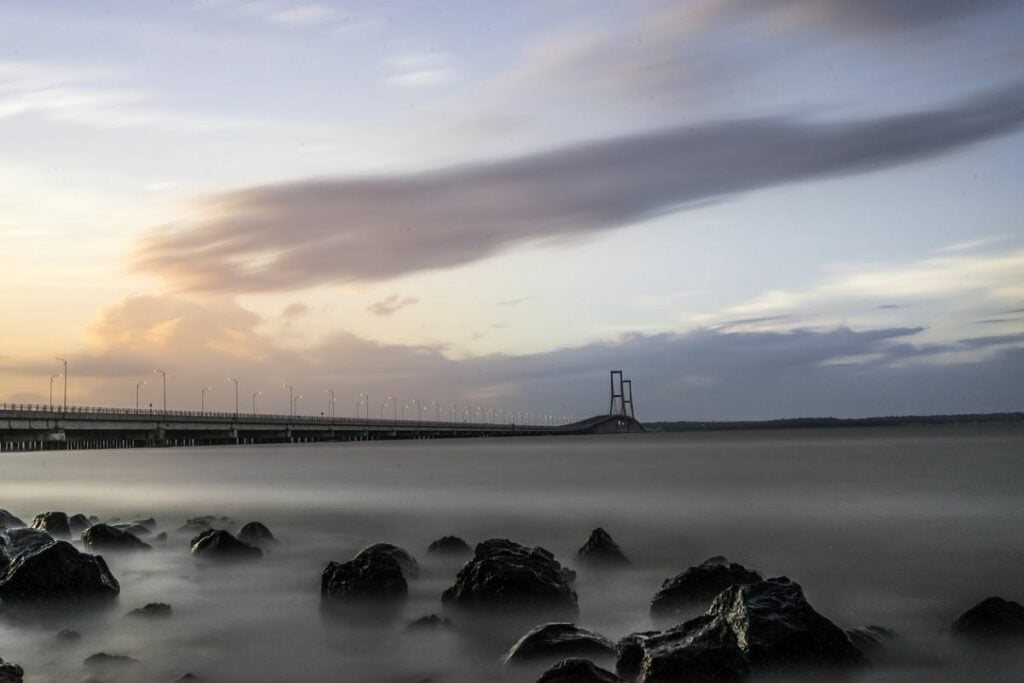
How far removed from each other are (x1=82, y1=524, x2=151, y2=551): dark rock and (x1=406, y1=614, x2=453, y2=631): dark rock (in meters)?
10.9

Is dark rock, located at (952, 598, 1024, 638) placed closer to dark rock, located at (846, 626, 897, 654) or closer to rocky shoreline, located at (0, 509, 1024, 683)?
rocky shoreline, located at (0, 509, 1024, 683)

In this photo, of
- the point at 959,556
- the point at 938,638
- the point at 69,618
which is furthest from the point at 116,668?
the point at 959,556

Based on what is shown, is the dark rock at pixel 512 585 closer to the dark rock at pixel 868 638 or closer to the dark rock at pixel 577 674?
the dark rock at pixel 868 638

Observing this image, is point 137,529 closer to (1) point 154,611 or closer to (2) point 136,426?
→ (1) point 154,611

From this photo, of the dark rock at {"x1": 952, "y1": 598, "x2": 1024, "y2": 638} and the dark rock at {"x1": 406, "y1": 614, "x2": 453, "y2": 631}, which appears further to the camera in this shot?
the dark rock at {"x1": 406, "y1": 614, "x2": 453, "y2": 631}

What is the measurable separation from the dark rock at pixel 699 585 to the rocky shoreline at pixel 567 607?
17 mm

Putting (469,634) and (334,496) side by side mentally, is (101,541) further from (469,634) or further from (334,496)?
(334,496)

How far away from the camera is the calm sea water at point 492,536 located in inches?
429

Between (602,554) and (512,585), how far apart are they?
6713 mm

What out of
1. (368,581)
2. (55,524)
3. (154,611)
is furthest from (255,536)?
(368,581)

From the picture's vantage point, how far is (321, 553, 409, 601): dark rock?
1380 cm

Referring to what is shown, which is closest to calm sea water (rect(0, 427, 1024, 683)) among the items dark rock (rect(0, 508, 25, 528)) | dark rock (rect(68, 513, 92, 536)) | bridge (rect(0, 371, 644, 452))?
dark rock (rect(0, 508, 25, 528))

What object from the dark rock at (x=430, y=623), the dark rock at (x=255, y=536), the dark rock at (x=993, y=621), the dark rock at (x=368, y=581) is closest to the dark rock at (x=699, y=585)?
the dark rock at (x=993, y=621)

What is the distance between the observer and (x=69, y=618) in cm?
1261
